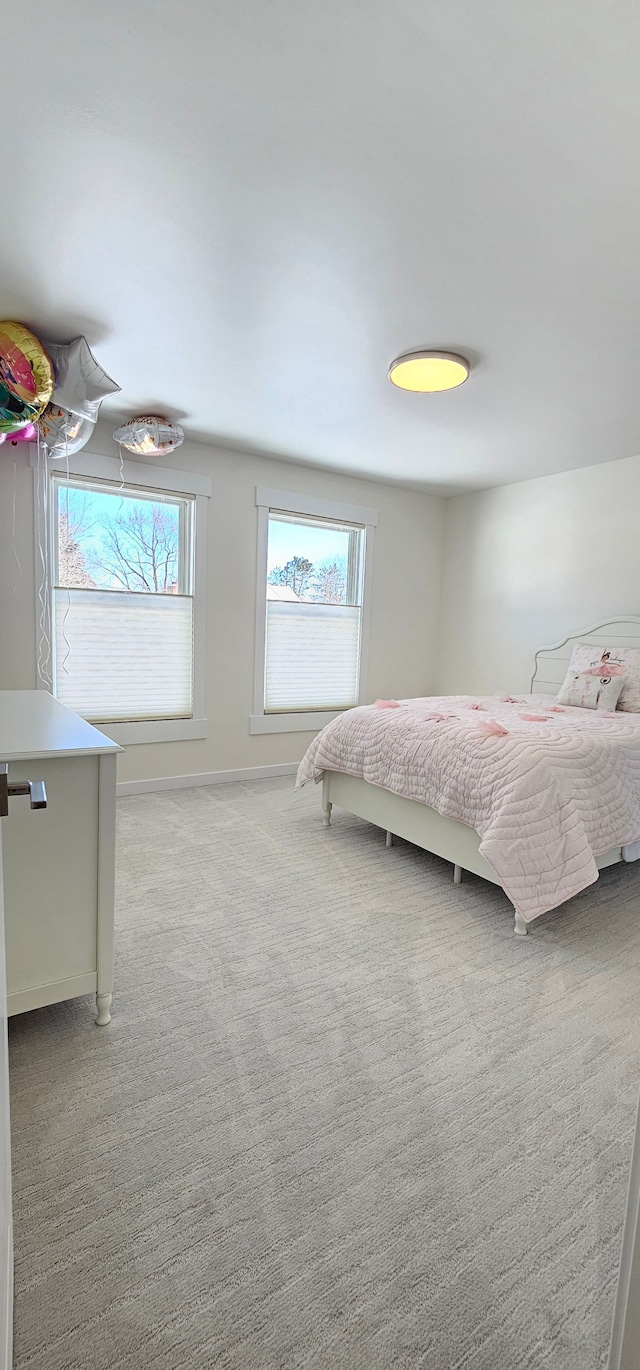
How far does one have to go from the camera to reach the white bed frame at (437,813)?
2570 mm

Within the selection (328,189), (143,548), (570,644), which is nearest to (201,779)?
(143,548)

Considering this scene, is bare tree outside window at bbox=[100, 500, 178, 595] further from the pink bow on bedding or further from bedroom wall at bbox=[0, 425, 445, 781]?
the pink bow on bedding

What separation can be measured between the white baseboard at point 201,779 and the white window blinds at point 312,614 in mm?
474

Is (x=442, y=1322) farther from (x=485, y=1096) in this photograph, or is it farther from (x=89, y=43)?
(x=89, y=43)

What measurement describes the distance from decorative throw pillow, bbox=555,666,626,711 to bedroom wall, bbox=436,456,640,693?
594 millimetres

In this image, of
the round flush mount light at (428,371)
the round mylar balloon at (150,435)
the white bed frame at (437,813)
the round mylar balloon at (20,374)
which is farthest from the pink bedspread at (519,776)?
the round mylar balloon at (20,374)

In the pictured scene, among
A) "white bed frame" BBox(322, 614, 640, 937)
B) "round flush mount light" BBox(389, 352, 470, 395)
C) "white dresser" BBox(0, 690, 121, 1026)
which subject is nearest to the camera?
"white dresser" BBox(0, 690, 121, 1026)

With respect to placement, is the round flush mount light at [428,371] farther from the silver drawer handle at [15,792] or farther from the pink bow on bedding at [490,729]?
the silver drawer handle at [15,792]

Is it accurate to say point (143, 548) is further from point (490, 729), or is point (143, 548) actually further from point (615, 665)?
point (615, 665)

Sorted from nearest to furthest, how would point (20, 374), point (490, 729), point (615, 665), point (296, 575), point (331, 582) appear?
point (20, 374) < point (490, 729) < point (615, 665) < point (296, 575) < point (331, 582)

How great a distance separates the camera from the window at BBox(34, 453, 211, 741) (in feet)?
12.0

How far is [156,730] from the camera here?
405cm

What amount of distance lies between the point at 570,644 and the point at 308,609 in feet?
6.55

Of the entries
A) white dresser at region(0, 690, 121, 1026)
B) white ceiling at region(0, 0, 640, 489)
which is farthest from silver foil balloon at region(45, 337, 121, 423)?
white dresser at region(0, 690, 121, 1026)
